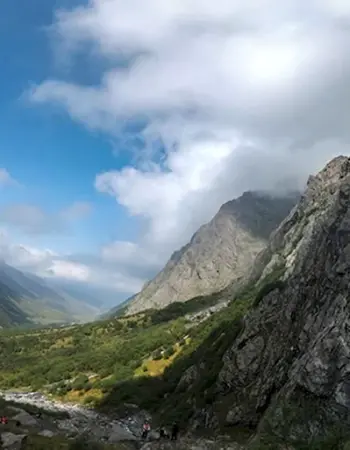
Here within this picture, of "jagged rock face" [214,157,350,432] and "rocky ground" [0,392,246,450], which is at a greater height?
"jagged rock face" [214,157,350,432]

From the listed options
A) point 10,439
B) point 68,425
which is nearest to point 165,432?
point 68,425

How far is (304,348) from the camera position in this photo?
55.4 metres

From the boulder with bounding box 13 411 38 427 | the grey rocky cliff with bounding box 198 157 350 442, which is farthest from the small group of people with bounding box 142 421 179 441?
the boulder with bounding box 13 411 38 427

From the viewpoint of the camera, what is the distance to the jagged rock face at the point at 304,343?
46094 mm

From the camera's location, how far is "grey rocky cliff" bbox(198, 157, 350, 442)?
150 ft

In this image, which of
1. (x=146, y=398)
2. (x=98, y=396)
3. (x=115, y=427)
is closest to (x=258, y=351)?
(x=115, y=427)

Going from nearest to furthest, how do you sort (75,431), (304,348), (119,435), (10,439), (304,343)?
1. (10,439)
2. (304,348)
3. (304,343)
4. (75,431)
5. (119,435)

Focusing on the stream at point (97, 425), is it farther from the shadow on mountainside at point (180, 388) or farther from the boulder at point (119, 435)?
the shadow on mountainside at point (180, 388)

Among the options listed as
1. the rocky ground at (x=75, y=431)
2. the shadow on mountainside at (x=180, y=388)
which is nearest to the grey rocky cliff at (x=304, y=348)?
the shadow on mountainside at (x=180, y=388)

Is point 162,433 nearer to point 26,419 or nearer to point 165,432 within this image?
point 165,432

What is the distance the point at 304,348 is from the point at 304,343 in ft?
2.51

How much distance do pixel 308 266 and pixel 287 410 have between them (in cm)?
2280

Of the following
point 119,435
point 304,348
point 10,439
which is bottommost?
point 119,435

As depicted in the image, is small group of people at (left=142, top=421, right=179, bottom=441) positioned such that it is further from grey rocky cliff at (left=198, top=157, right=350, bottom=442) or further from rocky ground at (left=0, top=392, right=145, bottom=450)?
grey rocky cliff at (left=198, top=157, right=350, bottom=442)
